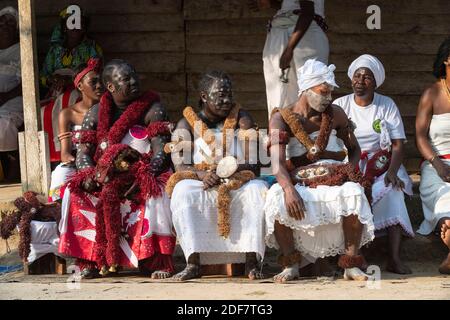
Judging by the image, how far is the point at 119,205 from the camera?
6.82 meters

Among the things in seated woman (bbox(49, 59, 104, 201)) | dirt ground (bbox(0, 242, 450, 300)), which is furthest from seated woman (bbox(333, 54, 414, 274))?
seated woman (bbox(49, 59, 104, 201))

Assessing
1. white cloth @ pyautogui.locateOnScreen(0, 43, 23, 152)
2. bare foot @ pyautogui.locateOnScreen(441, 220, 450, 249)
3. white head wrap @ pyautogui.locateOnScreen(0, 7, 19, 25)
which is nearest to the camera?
bare foot @ pyautogui.locateOnScreen(441, 220, 450, 249)

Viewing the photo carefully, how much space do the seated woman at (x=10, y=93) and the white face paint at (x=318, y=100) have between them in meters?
3.41

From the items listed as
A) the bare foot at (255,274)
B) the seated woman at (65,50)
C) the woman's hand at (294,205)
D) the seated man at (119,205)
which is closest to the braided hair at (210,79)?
the seated man at (119,205)

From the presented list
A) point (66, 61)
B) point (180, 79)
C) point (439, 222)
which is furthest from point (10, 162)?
point (439, 222)

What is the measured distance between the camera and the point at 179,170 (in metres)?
6.78

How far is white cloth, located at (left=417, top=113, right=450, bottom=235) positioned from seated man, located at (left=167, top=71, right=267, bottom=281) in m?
1.39

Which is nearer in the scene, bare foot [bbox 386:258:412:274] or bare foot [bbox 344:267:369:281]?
bare foot [bbox 344:267:369:281]

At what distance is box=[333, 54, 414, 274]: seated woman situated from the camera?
23.0ft

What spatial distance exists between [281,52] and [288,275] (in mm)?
2250

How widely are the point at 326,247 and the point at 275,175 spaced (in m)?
0.59

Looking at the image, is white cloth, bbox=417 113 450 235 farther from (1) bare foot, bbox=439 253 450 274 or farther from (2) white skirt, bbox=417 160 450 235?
(1) bare foot, bbox=439 253 450 274

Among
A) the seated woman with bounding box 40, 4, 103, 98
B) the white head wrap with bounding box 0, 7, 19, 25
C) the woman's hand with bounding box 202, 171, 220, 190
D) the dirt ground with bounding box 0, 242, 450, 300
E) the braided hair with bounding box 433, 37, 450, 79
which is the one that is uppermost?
the white head wrap with bounding box 0, 7, 19, 25

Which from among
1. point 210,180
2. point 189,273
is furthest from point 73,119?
point 189,273
